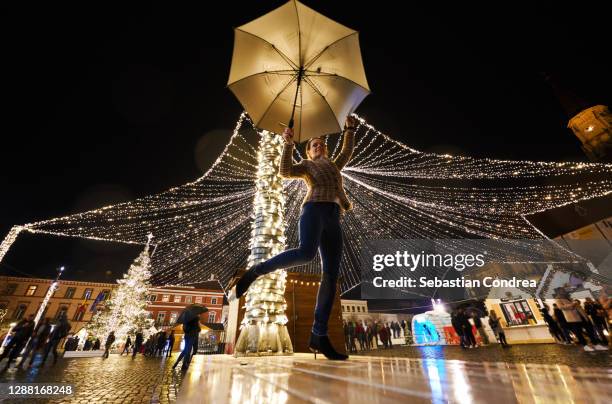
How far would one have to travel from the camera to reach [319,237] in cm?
229

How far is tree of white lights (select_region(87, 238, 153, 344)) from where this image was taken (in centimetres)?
2109

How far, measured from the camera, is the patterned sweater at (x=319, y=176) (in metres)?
2.39

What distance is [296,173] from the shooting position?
2564mm

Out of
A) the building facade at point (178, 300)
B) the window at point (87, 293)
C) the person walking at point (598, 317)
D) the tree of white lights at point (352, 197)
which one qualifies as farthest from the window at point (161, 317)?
the person walking at point (598, 317)

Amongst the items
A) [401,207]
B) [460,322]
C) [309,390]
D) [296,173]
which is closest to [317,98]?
[296,173]

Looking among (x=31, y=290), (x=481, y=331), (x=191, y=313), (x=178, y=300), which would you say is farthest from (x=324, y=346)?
(x=31, y=290)

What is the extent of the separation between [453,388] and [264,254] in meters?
5.93

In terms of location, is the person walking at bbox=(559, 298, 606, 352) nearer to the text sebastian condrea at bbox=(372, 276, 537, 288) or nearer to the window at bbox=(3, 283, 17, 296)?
the text sebastian condrea at bbox=(372, 276, 537, 288)

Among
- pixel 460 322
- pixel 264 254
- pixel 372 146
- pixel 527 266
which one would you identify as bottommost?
pixel 460 322

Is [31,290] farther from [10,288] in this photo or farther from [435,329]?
[435,329]

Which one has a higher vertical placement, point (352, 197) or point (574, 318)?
point (352, 197)

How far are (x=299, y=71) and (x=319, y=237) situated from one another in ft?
6.12

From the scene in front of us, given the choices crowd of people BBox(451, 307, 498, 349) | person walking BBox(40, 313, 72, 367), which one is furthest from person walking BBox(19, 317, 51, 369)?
crowd of people BBox(451, 307, 498, 349)

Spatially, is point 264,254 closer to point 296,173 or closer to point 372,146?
point 296,173
